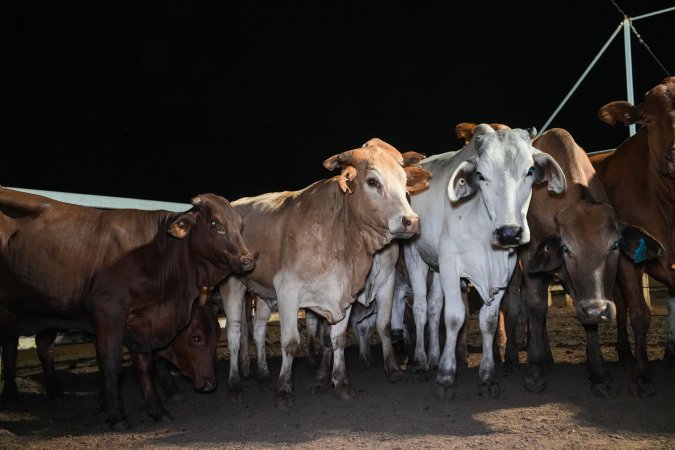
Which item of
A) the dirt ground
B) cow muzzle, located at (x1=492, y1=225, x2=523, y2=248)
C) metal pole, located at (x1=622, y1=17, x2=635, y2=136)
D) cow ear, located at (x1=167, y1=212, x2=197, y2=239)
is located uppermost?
metal pole, located at (x1=622, y1=17, x2=635, y2=136)

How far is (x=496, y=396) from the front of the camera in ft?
19.5

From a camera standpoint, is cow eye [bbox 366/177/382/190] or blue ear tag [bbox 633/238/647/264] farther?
cow eye [bbox 366/177/382/190]

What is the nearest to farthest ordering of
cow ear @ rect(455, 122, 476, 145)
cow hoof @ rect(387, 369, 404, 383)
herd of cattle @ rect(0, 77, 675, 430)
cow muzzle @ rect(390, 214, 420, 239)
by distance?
herd of cattle @ rect(0, 77, 675, 430), cow muzzle @ rect(390, 214, 420, 239), cow hoof @ rect(387, 369, 404, 383), cow ear @ rect(455, 122, 476, 145)

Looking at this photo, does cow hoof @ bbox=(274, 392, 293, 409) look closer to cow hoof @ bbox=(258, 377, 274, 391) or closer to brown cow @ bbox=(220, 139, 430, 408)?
brown cow @ bbox=(220, 139, 430, 408)

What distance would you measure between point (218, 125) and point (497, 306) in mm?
13842

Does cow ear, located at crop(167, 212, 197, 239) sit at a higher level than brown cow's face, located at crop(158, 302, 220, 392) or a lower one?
higher

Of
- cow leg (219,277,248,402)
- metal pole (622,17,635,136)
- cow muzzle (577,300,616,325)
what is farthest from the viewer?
metal pole (622,17,635,136)

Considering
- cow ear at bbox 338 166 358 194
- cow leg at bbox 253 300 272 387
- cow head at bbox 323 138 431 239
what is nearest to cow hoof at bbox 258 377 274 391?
cow leg at bbox 253 300 272 387

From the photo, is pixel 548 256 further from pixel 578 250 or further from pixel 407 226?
pixel 407 226

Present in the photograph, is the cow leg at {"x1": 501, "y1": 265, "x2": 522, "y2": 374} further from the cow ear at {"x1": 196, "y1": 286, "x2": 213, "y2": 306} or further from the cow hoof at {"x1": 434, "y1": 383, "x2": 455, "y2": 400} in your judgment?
the cow ear at {"x1": 196, "y1": 286, "x2": 213, "y2": 306}

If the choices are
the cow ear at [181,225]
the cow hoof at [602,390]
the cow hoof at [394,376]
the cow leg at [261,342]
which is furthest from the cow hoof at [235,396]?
the cow hoof at [602,390]

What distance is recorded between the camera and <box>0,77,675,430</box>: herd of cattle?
18.8ft

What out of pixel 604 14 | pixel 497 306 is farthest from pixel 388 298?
pixel 604 14

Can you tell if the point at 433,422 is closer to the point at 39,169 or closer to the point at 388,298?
the point at 388,298
